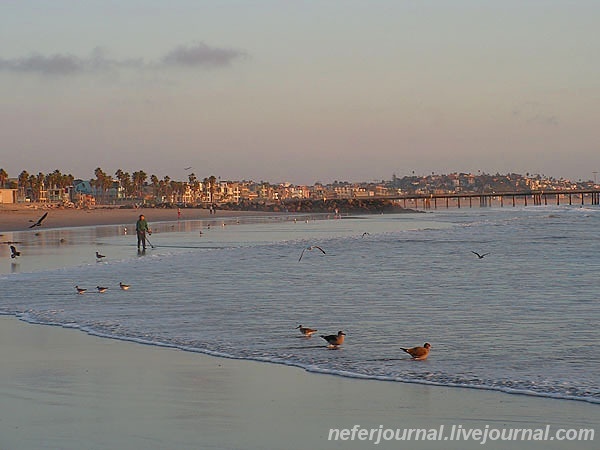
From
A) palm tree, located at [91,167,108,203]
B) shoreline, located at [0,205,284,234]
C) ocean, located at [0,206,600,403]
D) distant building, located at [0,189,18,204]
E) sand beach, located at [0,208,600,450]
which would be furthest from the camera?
palm tree, located at [91,167,108,203]

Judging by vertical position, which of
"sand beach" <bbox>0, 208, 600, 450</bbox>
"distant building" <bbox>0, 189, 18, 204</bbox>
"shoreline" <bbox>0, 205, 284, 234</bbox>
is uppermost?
"distant building" <bbox>0, 189, 18, 204</bbox>

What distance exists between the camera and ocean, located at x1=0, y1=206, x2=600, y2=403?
31.6 feet

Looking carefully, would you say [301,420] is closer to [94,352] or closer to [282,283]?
[94,352]

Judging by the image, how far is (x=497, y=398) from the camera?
314 inches

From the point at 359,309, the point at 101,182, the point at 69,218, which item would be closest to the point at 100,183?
the point at 101,182

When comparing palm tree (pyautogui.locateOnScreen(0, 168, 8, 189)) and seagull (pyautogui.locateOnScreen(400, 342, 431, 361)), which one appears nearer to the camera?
seagull (pyautogui.locateOnScreen(400, 342, 431, 361))

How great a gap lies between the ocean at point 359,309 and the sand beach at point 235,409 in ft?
2.02

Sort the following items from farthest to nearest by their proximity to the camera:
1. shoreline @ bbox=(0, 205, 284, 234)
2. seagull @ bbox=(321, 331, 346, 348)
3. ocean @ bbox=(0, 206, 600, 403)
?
shoreline @ bbox=(0, 205, 284, 234) → seagull @ bbox=(321, 331, 346, 348) → ocean @ bbox=(0, 206, 600, 403)

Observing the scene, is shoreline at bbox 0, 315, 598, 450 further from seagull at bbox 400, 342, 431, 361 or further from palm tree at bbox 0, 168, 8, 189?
palm tree at bbox 0, 168, 8, 189

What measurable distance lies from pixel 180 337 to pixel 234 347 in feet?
3.61

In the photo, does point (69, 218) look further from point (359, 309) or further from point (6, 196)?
point (359, 309)

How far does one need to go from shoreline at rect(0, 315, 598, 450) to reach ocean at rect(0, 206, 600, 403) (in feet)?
1.90

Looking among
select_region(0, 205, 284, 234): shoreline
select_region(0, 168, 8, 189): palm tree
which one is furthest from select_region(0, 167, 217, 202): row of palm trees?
select_region(0, 205, 284, 234): shoreline

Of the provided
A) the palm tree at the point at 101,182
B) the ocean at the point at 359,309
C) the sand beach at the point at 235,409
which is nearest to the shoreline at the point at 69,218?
the ocean at the point at 359,309
